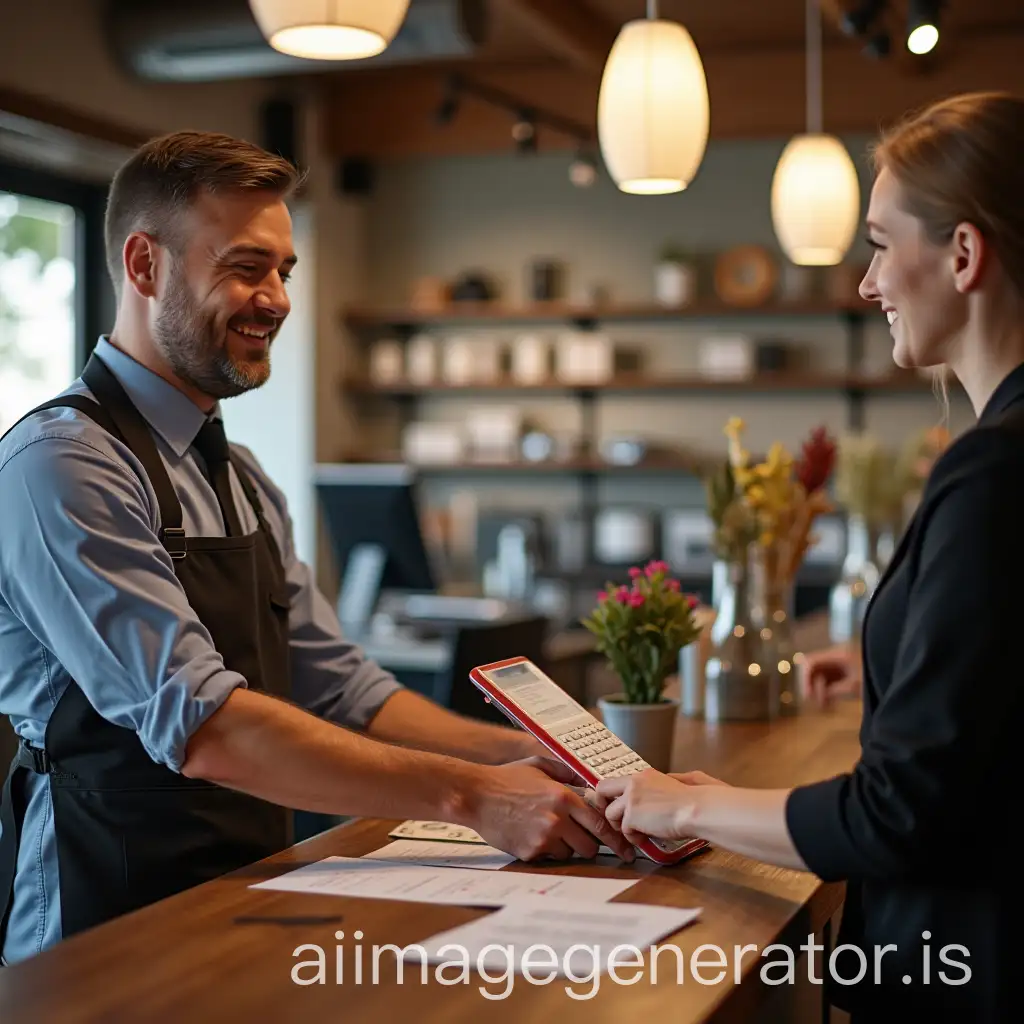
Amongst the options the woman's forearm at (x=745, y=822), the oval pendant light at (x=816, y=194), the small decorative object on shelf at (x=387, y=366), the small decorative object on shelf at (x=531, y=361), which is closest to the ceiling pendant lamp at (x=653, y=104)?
the oval pendant light at (x=816, y=194)

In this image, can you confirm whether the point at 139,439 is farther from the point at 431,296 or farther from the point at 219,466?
the point at 431,296

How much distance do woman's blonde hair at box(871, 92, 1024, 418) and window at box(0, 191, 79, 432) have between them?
4.34 metres

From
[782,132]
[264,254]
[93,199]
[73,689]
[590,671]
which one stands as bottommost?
[590,671]

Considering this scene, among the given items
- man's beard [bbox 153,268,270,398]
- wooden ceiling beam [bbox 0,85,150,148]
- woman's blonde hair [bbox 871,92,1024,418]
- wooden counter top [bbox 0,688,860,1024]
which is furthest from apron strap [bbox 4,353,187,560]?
wooden ceiling beam [bbox 0,85,150,148]

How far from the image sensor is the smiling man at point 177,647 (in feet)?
5.41

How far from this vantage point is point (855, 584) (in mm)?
3871

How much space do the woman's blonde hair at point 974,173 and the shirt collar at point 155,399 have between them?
107cm

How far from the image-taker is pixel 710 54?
650 cm

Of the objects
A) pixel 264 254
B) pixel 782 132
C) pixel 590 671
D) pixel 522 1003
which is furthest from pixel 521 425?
pixel 522 1003

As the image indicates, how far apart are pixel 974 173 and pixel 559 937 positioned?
82 centimetres

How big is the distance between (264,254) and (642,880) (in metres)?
1.05

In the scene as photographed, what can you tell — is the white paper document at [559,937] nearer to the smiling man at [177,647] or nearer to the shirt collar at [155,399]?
the smiling man at [177,647]

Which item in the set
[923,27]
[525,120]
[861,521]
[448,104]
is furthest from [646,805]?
[525,120]

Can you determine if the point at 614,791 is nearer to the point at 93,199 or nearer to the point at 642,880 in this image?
the point at 642,880
